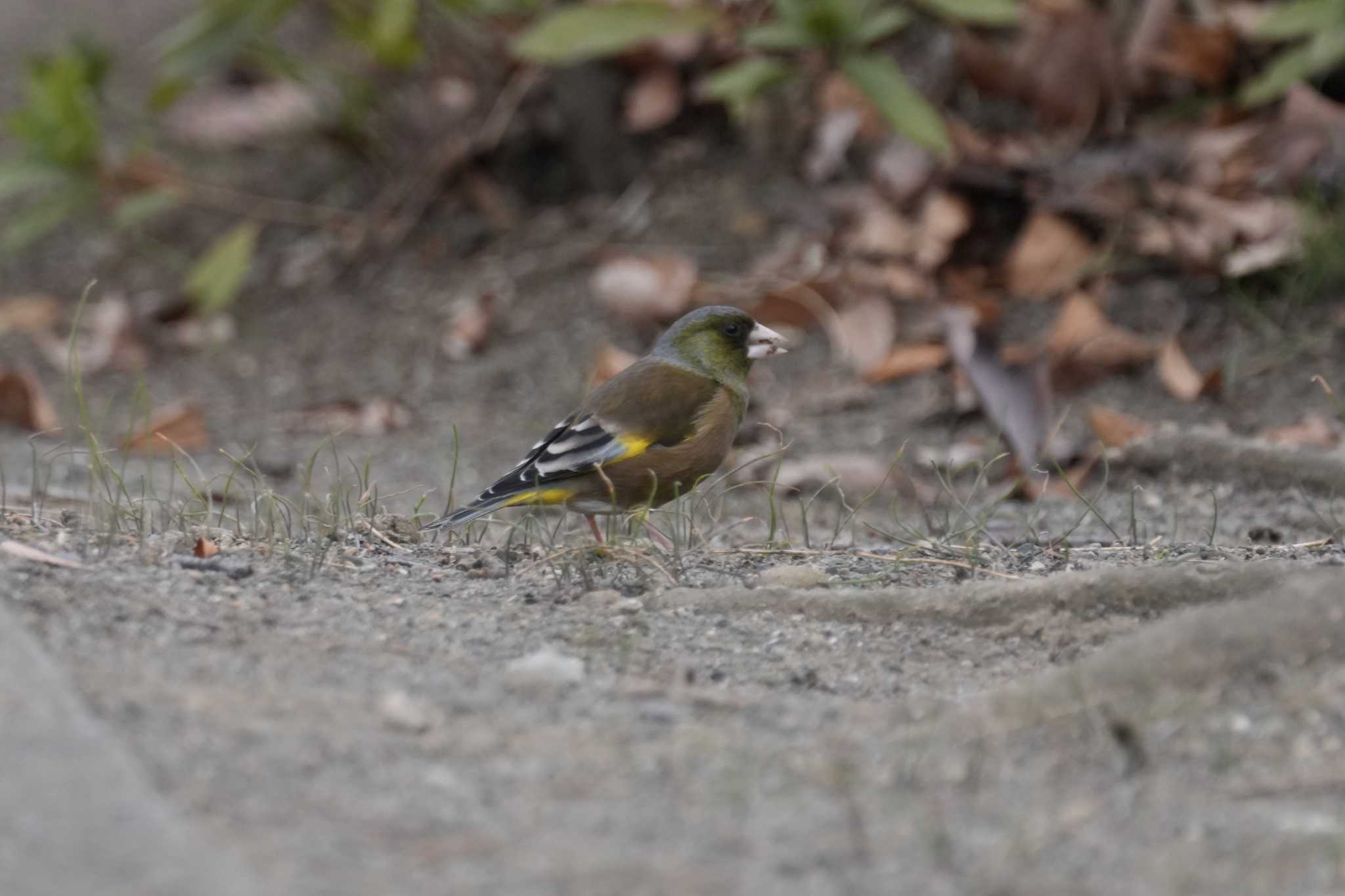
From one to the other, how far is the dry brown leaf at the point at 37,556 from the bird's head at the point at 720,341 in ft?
6.40

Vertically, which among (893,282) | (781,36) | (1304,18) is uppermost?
(781,36)

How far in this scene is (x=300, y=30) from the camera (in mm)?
9797

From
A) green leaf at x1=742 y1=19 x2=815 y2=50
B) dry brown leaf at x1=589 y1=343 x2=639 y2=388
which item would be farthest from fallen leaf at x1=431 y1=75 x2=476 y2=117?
dry brown leaf at x1=589 y1=343 x2=639 y2=388

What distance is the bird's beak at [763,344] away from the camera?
15.6 feet

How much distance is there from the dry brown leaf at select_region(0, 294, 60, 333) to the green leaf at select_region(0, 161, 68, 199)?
714 millimetres

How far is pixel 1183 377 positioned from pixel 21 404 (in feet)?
14.1

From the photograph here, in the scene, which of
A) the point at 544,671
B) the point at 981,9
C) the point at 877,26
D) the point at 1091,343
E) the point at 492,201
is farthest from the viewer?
the point at 492,201

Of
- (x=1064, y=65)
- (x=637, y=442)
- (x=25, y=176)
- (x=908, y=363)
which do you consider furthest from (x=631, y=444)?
(x=25, y=176)

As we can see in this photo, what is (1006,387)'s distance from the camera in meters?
5.59

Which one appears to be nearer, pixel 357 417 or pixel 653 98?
pixel 357 417

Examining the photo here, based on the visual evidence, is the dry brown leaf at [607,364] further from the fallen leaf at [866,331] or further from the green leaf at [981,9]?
the green leaf at [981,9]

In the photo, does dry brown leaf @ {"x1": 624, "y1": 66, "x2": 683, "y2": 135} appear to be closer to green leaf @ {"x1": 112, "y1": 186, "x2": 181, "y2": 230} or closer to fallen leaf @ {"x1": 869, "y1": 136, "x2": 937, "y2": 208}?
fallen leaf @ {"x1": 869, "y1": 136, "x2": 937, "y2": 208}

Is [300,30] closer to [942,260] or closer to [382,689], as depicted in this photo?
[942,260]

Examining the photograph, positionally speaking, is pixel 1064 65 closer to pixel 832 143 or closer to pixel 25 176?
pixel 832 143
